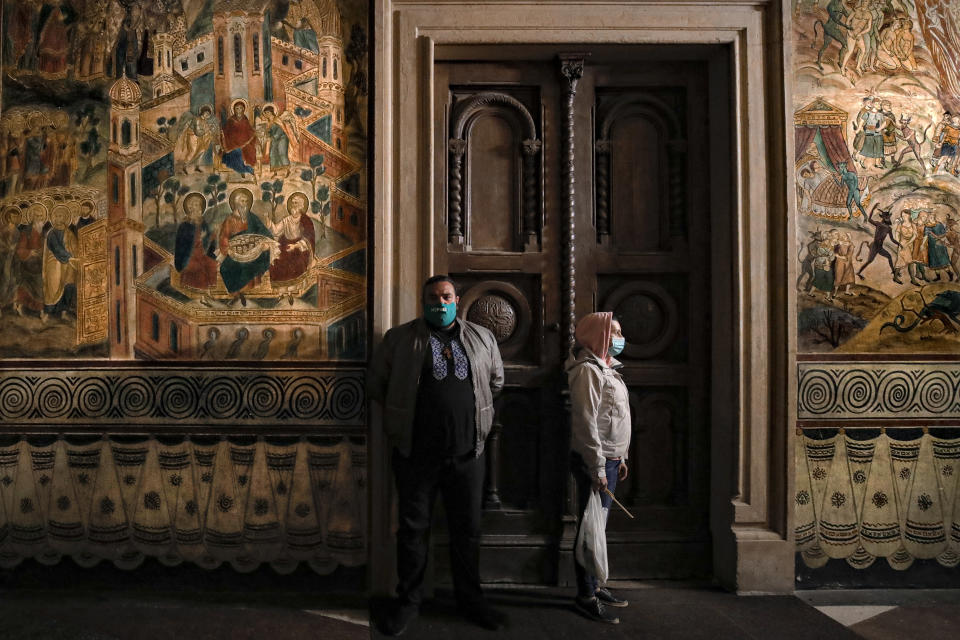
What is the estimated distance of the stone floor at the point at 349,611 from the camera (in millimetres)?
3057

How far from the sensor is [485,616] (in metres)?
3.12

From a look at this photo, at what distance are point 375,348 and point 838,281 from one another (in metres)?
2.66

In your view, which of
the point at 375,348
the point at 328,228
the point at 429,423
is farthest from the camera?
the point at 328,228

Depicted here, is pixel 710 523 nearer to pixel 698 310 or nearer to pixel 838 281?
pixel 698 310

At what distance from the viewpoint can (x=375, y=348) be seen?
3.35 meters

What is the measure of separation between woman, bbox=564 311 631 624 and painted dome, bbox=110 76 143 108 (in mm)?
2880

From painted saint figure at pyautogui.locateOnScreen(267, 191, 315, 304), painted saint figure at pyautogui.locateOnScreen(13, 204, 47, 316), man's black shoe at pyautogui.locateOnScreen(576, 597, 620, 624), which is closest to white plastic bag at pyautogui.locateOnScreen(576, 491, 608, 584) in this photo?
man's black shoe at pyautogui.locateOnScreen(576, 597, 620, 624)

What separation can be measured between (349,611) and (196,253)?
7.12ft

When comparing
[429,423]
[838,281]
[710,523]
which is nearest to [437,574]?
[429,423]

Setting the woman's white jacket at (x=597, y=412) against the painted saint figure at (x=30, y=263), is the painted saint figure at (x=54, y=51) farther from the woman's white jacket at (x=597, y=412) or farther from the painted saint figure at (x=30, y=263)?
the woman's white jacket at (x=597, y=412)

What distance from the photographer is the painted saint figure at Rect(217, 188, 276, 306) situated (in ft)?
11.7

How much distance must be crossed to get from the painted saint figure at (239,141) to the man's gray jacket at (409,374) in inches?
52.9

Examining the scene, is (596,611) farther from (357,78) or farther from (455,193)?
(357,78)

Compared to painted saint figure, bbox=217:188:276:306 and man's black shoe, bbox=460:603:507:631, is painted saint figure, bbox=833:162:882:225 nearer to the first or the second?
man's black shoe, bbox=460:603:507:631
